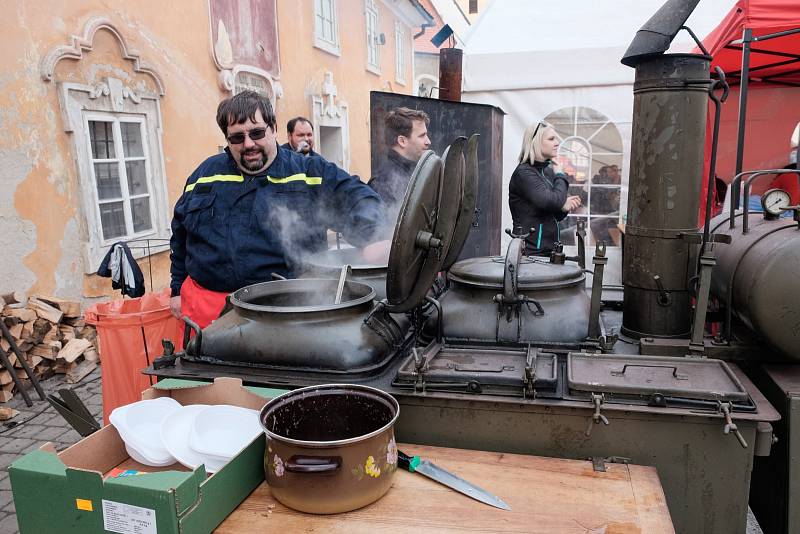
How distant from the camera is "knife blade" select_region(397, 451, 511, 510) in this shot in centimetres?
159

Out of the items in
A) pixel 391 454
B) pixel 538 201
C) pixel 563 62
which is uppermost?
pixel 563 62

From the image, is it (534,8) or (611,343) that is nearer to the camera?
(611,343)

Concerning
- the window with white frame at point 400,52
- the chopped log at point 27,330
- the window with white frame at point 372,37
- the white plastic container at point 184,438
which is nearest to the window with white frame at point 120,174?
the chopped log at point 27,330

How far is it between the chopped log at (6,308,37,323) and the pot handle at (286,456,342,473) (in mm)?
4313

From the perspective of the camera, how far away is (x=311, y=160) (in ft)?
9.91

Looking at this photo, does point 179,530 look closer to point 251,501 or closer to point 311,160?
point 251,501

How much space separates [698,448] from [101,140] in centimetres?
582

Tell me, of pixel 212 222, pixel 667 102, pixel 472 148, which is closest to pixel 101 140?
pixel 212 222

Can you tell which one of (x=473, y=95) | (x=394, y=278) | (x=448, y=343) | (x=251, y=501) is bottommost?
(x=251, y=501)

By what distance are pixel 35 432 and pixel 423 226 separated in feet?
11.9

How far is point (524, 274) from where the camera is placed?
2.37 meters

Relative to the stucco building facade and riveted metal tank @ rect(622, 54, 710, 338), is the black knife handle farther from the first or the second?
the stucco building facade

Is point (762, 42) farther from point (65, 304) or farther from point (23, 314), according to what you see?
point (23, 314)

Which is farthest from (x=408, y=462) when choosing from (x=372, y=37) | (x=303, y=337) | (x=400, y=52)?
(x=400, y=52)
